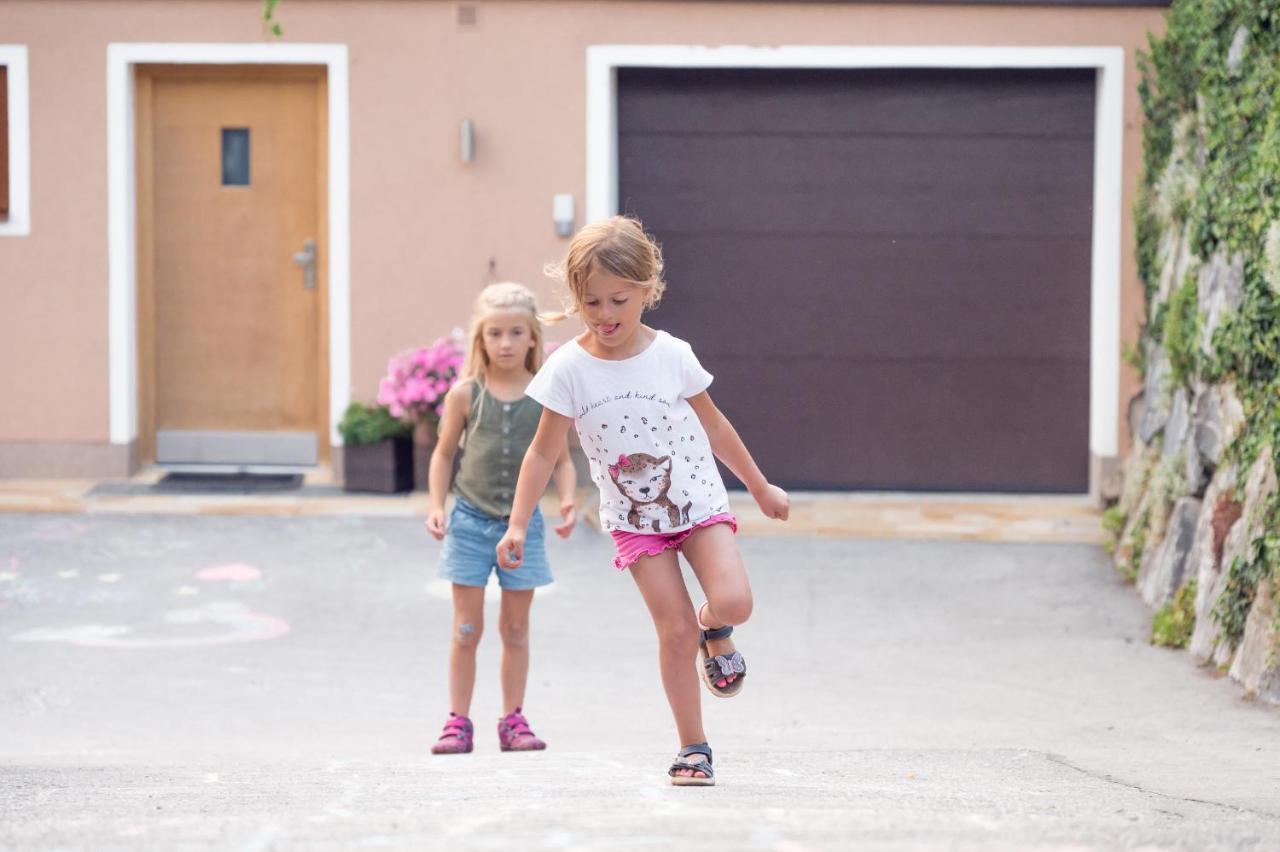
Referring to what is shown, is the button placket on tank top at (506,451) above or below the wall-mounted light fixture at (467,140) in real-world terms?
below

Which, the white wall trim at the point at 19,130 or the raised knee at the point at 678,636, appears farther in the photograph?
the white wall trim at the point at 19,130

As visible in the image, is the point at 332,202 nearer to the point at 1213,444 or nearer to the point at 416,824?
the point at 1213,444

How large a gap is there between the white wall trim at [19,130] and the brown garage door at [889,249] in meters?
3.43

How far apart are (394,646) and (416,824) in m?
3.98

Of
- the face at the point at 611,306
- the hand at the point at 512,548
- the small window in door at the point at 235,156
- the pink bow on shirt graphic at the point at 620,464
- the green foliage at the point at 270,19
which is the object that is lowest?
the hand at the point at 512,548

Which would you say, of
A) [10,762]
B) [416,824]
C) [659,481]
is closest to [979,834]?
[416,824]

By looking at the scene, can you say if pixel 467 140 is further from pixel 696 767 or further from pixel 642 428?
pixel 696 767

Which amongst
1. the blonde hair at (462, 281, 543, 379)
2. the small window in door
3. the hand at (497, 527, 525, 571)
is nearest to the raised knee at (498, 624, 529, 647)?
the blonde hair at (462, 281, 543, 379)

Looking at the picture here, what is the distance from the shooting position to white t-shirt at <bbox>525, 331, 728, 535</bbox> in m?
4.54

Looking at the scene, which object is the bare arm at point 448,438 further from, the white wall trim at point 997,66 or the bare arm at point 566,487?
the white wall trim at point 997,66

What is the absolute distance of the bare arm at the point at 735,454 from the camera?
4605 mm

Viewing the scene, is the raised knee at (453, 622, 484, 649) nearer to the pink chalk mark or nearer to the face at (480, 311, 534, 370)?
the face at (480, 311, 534, 370)

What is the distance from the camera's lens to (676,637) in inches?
180

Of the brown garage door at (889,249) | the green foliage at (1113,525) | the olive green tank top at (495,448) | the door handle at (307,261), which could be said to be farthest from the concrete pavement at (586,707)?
the door handle at (307,261)
